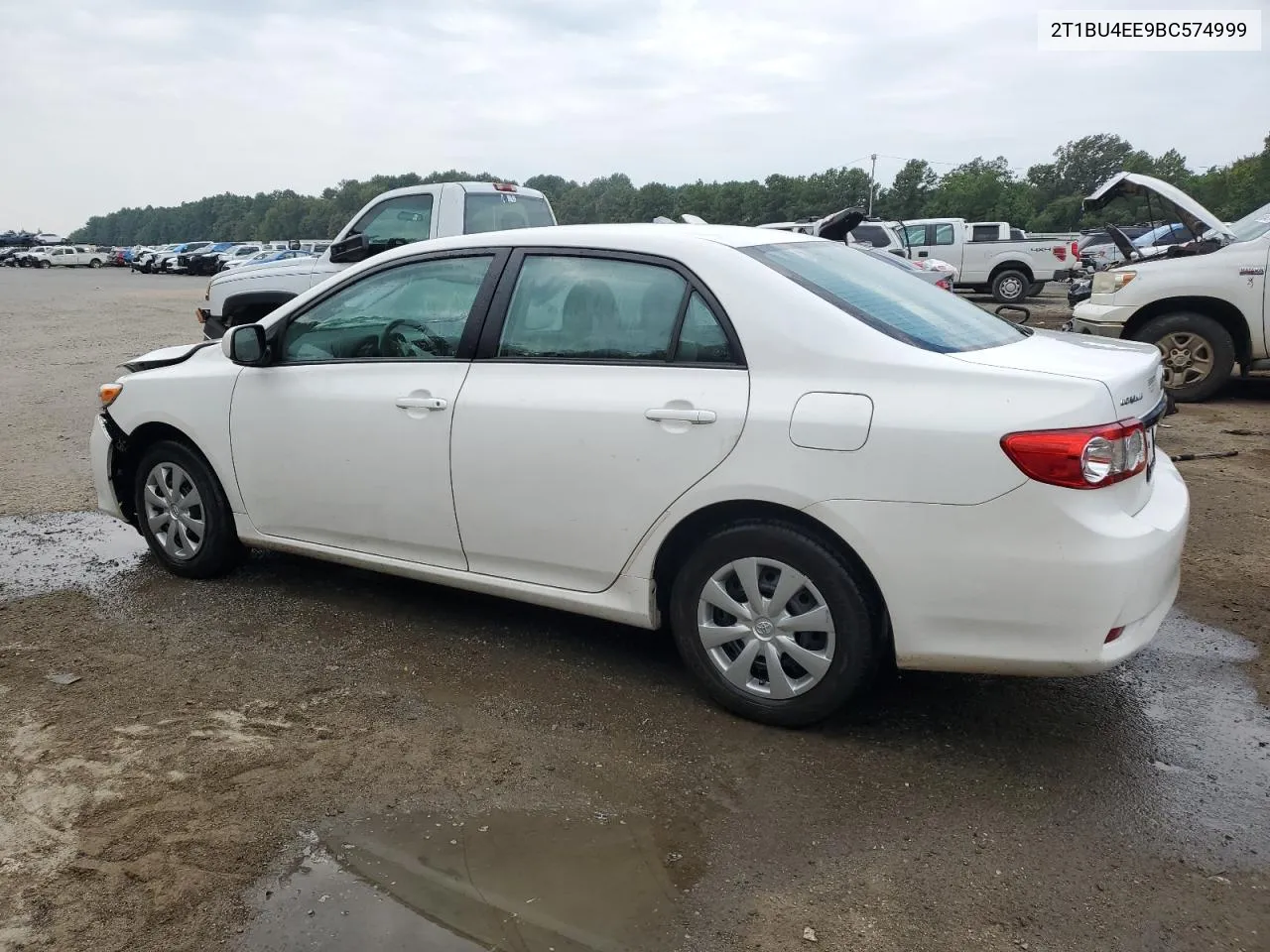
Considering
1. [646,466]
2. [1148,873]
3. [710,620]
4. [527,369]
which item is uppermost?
[527,369]

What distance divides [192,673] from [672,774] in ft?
6.42

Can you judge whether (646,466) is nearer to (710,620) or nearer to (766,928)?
(710,620)

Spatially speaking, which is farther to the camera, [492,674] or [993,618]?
[492,674]

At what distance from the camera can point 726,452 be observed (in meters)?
3.29

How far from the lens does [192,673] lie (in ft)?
12.9

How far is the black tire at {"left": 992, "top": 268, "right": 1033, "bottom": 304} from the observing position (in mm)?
22812

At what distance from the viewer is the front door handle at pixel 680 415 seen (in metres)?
3.33

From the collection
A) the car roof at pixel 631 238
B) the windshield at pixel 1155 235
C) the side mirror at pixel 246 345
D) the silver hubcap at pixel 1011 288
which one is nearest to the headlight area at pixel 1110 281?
the windshield at pixel 1155 235

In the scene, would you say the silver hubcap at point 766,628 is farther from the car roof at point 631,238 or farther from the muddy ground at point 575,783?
the car roof at point 631,238

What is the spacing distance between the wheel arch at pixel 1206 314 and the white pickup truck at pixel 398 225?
5.48 meters

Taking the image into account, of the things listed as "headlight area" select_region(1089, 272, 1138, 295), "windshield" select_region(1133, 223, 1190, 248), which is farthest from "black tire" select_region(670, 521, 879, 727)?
"windshield" select_region(1133, 223, 1190, 248)

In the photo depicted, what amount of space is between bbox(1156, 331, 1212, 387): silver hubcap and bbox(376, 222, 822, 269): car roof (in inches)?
254

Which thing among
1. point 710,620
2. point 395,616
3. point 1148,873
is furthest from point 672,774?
point 395,616

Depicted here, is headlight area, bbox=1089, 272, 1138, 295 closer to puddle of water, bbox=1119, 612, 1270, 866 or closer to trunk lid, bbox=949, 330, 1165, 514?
puddle of water, bbox=1119, 612, 1270, 866
